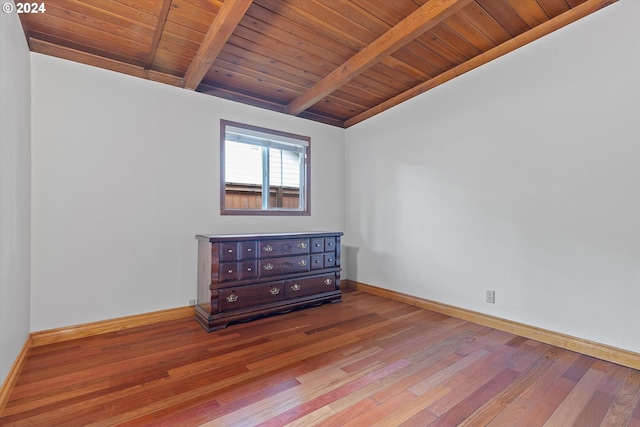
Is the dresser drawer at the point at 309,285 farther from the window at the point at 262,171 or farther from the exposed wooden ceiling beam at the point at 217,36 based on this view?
the exposed wooden ceiling beam at the point at 217,36

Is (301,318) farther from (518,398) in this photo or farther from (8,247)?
(8,247)

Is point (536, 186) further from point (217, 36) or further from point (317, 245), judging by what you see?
point (217, 36)

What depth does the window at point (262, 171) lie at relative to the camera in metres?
3.45

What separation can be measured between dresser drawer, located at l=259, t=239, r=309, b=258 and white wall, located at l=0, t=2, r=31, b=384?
1.78 m

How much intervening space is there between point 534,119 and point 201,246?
335 cm

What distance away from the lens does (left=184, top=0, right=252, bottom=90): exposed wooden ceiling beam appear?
6.66 ft

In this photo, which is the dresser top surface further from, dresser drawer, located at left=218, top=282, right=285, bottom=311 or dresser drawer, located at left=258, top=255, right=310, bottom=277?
dresser drawer, located at left=218, top=282, right=285, bottom=311

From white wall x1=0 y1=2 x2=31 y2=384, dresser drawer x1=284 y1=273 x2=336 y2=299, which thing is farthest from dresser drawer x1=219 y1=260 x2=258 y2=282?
white wall x1=0 y1=2 x2=31 y2=384

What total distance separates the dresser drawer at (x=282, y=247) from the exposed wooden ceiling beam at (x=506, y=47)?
2.12 m

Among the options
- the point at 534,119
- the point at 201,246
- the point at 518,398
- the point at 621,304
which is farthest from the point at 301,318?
the point at 534,119

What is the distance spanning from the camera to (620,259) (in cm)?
214

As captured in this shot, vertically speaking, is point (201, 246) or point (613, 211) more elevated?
point (613, 211)

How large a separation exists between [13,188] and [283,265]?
2.17 m

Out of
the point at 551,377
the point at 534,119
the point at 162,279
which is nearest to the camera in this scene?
the point at 551,377
